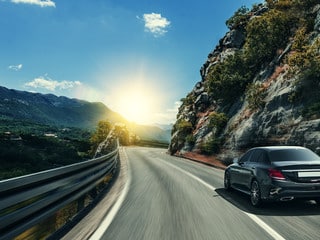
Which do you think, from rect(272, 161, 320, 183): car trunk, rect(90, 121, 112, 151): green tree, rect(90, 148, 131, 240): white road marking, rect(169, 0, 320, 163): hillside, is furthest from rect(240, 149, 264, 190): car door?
rect(90, 121, 112, 151): green tree

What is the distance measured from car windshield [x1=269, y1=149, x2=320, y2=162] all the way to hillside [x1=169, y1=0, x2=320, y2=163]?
8.72m

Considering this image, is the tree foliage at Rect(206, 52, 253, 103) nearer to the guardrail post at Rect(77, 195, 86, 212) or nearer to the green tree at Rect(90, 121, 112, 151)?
the guardrail post at Rect(77, 195, 86, 212)

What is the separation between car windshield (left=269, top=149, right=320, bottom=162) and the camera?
974 cm

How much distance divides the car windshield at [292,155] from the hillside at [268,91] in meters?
8.72

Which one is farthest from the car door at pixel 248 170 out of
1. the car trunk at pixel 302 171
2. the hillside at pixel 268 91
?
the hillside at pixel 268 91

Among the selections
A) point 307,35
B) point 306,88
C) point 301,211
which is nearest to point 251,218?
point 301,211

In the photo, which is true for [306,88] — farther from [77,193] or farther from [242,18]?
[242,18]

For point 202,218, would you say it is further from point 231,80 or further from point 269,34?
point 231,80

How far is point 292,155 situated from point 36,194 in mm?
6730

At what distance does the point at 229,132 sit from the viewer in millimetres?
31562

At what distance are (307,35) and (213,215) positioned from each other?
22458mm

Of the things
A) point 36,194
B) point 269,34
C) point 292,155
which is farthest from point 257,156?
point 269,34

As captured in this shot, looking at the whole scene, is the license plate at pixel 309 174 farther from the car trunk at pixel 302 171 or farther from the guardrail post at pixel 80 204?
the guardrail post at pixel 80 204

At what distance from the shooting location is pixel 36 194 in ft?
18.7
